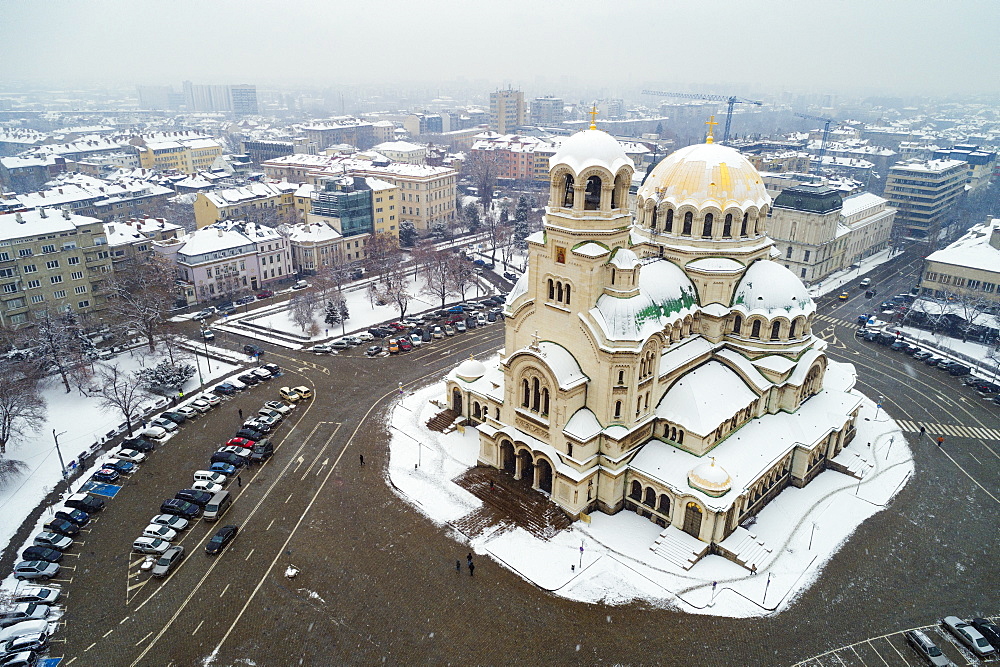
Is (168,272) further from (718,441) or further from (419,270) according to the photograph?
(718,441)

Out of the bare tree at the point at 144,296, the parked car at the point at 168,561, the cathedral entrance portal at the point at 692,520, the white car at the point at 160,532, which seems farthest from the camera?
the bare tree at the point at 144,296

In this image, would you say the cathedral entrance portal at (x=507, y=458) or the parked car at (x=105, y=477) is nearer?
the parked car at (x=105, y=477)

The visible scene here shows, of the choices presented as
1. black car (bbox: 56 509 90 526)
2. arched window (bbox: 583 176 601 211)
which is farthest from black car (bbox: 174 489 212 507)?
arched window (bbox: 583 176 601 211)

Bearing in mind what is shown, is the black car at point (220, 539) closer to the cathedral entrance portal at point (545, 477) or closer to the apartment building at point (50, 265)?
the cathedral entrance portal at point (545, 477)

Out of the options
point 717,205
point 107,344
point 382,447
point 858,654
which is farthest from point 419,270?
point 858,654

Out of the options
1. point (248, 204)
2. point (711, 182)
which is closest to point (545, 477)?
point (711, 182)

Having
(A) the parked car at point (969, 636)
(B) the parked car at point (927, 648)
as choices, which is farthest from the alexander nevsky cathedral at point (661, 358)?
(A) the parked car at point (969, 636)

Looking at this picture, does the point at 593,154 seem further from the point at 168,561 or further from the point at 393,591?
the point at 168,561
